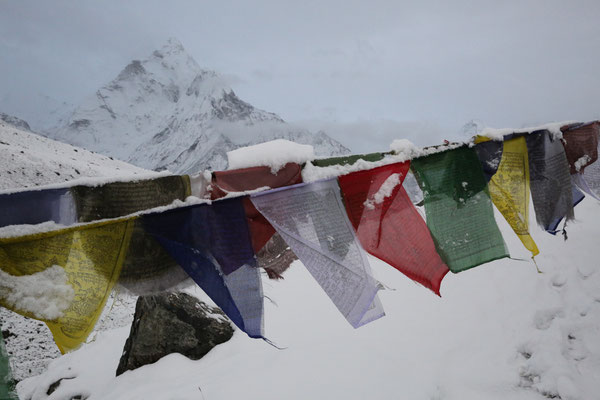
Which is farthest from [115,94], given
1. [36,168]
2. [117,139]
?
[36,168]

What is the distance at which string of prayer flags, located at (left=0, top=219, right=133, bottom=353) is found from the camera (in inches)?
68.7

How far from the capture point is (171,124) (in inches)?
6949

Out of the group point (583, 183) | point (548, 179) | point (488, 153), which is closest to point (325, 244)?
point (488, 153)

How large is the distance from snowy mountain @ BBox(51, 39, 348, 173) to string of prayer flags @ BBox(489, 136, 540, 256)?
146074 millimetres

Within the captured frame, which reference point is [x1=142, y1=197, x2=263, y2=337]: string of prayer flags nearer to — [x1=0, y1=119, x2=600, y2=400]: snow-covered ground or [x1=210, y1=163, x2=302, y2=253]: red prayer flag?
[x1=210, y1=163, x2=302, y2=253]: red prayer flag

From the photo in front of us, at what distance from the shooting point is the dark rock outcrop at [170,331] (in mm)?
5699

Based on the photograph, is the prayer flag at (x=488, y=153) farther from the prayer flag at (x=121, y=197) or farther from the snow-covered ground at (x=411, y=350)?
the snow-covered ground at (x=411, y=350)

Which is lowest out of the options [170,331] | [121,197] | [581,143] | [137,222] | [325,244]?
[170,331]

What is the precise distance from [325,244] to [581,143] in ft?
11.5

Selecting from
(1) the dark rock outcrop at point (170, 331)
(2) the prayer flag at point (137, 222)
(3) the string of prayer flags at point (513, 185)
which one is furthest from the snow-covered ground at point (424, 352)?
(2) the prayer flag at point (137, 222)

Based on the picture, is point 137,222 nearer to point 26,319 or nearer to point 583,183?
point 583,183

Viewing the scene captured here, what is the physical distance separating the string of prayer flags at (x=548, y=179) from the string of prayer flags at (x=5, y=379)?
434 cm

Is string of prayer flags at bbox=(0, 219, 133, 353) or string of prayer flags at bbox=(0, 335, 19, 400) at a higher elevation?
string of prayer flags at bbox=(0, 219, 133, 353)

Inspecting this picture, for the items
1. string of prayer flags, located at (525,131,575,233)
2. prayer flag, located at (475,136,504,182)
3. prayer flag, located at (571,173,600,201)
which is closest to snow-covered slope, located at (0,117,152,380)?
prayer flag, located at (475,136,504,182)
